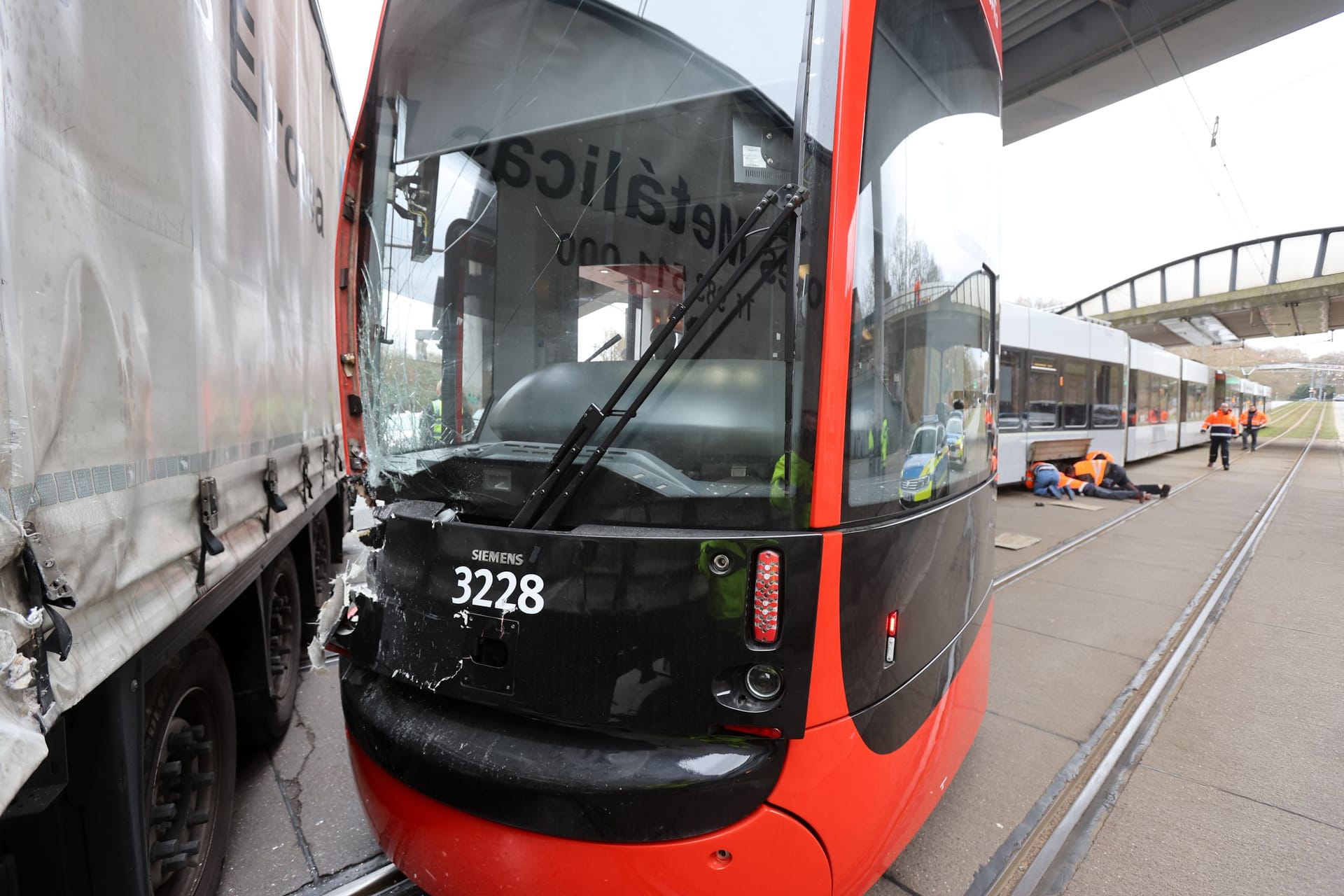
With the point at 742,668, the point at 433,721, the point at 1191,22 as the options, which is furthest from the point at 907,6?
the point at 1191,22

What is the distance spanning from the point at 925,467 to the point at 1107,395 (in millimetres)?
14430

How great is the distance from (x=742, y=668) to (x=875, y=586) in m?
0.43

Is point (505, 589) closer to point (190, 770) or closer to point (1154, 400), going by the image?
point (190, 770)

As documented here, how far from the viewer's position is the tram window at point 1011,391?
34.8 ft

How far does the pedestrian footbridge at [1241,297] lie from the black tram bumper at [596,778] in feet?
79.8

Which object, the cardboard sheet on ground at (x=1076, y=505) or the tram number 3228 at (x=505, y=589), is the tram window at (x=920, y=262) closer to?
the tram number 3228 at (x=505, y=589)

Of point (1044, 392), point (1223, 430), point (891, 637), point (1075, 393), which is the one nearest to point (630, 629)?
point (891, 637)

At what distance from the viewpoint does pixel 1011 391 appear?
1068 cm

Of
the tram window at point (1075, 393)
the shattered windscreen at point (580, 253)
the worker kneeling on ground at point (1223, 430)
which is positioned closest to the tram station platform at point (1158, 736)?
the shattered windscreen at point (580, 253)

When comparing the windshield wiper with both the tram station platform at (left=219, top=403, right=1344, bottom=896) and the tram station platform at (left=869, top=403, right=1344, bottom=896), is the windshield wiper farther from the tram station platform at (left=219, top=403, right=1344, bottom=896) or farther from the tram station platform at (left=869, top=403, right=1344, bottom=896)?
the tram station platform at (left=869, top=403, right=1344, bottom=896)

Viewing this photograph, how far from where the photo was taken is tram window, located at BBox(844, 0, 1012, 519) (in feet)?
5.73

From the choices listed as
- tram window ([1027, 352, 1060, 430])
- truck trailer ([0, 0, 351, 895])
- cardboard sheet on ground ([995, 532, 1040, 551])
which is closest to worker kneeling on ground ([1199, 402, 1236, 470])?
tram window ([1027, 352, 1060, 430])

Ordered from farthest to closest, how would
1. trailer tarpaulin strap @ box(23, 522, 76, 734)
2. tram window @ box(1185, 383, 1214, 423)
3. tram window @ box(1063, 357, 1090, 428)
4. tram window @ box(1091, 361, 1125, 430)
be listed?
tram window @ box(1185, 383, 1214, 423) → tram window @ box(1091, 361, 1125, 430) → tram window @ box(1063, 357, 1090, 428) → trailer tarpaulin strap @ box(23, 522, 76, 734)

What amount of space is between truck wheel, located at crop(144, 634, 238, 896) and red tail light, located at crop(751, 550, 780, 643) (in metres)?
1.60
